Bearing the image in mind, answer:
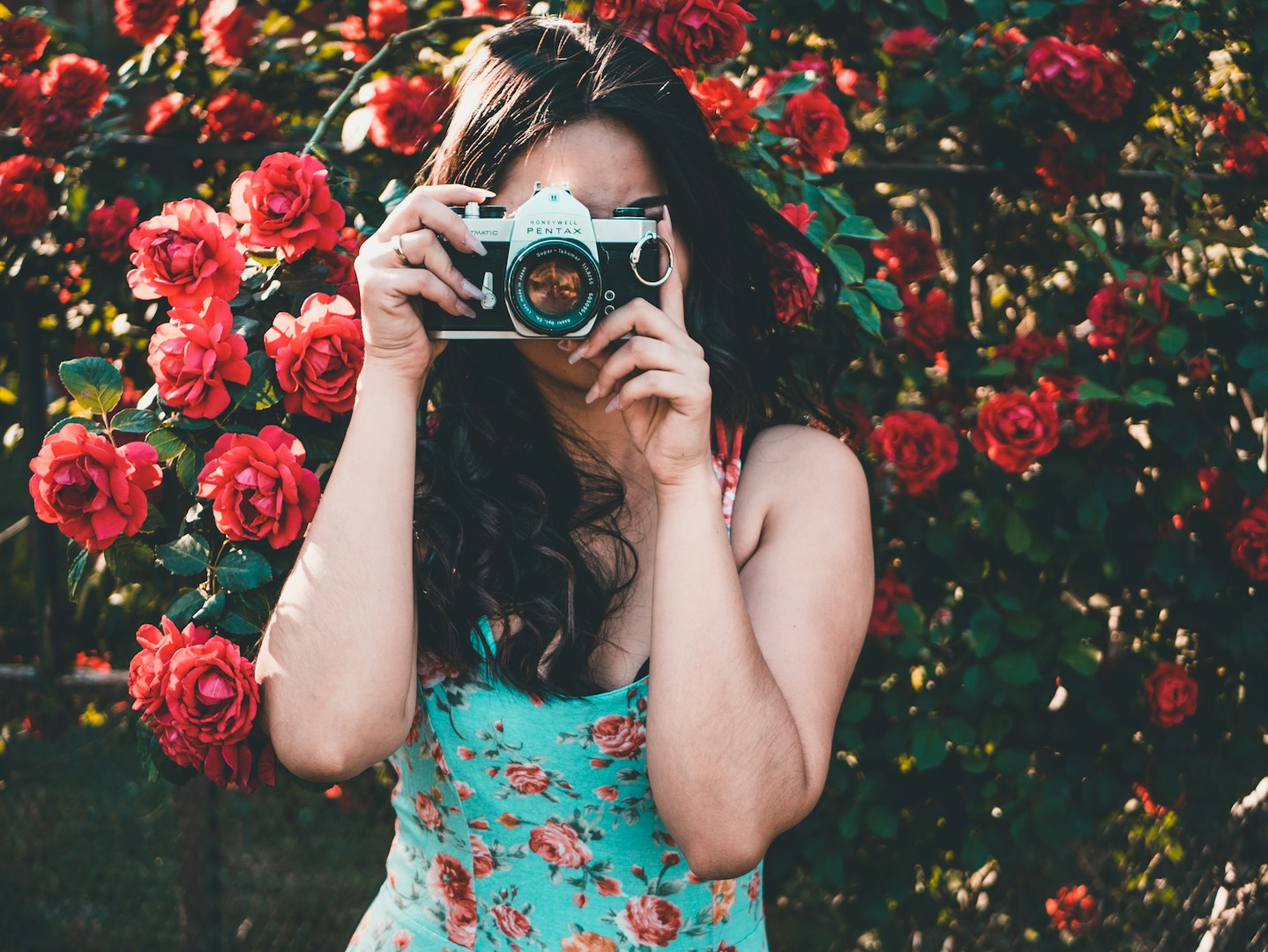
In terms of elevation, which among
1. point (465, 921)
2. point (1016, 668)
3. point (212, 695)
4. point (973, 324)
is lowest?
point (1016, 668)

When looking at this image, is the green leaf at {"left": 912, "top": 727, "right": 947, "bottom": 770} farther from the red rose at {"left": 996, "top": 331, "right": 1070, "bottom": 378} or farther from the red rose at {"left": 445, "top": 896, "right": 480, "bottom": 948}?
the red rose at {"left": 445, "top": 896, "right": 480, "bottom": 948}

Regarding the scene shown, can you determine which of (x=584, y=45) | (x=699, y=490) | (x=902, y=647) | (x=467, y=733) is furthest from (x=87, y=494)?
(x=902, y=647)

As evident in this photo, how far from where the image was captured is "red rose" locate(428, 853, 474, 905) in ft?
3.66

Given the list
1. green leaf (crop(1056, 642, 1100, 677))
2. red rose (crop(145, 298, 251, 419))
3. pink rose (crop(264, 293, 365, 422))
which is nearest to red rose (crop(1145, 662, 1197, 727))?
green leaf (crop(1056, 642, 1100, 677))

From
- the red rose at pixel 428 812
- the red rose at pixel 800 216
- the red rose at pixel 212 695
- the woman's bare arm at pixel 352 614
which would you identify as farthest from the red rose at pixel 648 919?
the red rose at pixel 800 216

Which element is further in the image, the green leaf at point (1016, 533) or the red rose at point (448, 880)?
the green leaf at point (1016, 533)

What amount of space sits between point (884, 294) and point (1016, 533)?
0.47 meters

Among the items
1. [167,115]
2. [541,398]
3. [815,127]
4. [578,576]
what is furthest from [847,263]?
[167,115]

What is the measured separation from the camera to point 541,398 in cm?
122

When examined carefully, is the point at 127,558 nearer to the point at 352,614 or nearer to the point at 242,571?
the point at 242,571

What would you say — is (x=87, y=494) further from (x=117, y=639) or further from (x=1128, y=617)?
(x=1128, y=617)

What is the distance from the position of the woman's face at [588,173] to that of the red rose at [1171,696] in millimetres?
1097

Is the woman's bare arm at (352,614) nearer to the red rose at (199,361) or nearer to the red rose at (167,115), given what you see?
the red rose at (199,361)

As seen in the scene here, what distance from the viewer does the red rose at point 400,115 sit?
153 centimetres
